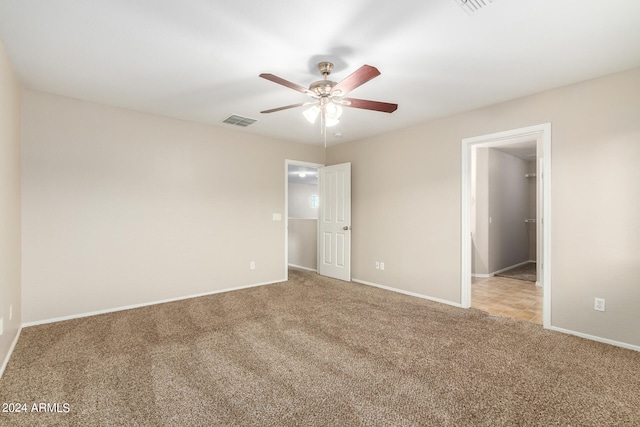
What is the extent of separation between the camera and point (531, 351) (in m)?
2.63

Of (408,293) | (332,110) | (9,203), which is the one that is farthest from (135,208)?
(408,293)

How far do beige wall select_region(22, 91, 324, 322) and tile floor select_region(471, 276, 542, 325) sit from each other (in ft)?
10.8

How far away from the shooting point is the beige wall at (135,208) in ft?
10.7

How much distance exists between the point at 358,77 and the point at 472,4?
2.62 ft

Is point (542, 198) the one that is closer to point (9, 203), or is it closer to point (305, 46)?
point (305, 46)

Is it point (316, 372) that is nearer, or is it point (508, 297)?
point (316, 372)

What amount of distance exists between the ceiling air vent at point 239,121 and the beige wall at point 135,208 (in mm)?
→ 353

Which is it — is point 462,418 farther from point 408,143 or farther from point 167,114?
point 167,114

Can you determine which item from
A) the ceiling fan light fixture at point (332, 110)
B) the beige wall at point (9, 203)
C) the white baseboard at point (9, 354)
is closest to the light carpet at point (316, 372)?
the white baseboard at point (9, 354)

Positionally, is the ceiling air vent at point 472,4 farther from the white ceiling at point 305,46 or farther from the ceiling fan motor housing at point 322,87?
the ceiling fan motor housing at point 322,87

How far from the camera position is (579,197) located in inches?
117

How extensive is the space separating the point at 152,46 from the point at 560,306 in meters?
4.53

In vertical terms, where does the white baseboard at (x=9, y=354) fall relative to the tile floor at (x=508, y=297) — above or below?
above

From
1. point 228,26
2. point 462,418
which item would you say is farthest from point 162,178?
point 462,418
